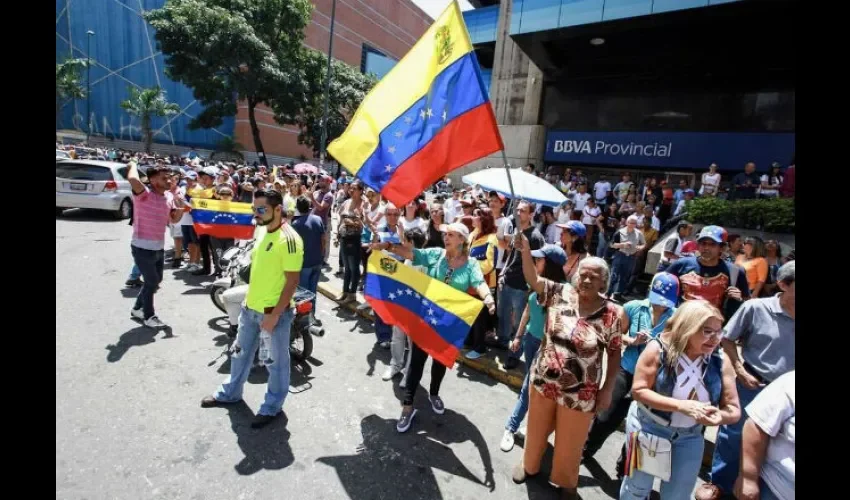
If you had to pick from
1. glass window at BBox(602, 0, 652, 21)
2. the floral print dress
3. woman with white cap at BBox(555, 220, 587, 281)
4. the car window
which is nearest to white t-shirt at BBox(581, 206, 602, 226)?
woman with white cap at BBox(555, 220, 587, 281)

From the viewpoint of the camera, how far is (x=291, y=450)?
3.42 metres

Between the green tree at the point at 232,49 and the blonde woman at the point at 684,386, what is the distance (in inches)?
1204


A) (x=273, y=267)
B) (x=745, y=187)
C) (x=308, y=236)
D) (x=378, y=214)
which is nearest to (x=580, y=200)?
(x=745, y=187)

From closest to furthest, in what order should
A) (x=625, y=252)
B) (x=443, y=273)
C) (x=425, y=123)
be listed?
(x=425, y=123), (x=443, y=273), (x=625, y=252)

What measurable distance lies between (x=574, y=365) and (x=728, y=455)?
144 centimetres

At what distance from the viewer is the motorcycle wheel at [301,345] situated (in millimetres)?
4879

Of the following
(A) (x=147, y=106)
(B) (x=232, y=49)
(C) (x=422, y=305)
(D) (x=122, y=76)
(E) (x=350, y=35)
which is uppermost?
(E) (x=350, y=35)

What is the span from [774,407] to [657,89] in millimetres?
20780

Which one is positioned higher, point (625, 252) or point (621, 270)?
point (625, 252)

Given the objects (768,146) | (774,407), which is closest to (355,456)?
(774,407)

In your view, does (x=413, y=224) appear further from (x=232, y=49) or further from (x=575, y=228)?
(x=232, y=49)

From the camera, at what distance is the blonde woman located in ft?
8.21

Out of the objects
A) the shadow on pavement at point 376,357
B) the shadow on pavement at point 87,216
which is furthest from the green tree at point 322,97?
the shadow on pavement at point 376,357

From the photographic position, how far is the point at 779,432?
206 centimetres
